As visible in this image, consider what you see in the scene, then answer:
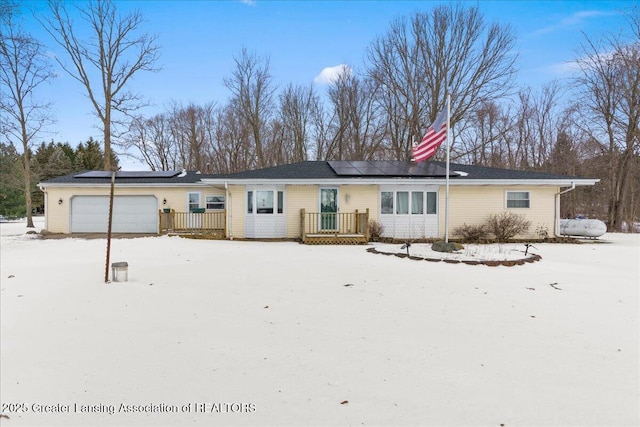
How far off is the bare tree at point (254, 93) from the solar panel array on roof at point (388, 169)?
14.2 m

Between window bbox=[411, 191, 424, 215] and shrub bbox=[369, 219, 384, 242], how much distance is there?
156 centimetres

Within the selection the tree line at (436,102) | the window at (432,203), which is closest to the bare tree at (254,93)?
the tree line at (436,102)

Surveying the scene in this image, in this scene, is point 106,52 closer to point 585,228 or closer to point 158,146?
point 158,146

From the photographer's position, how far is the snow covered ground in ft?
8.15

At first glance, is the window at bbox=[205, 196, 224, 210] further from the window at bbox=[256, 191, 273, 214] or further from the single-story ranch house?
the window at bbox=[256, 191, 273, 214]

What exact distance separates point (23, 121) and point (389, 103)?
25331 mm

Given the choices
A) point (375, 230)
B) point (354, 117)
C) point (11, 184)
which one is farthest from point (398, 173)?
point (11, 184)

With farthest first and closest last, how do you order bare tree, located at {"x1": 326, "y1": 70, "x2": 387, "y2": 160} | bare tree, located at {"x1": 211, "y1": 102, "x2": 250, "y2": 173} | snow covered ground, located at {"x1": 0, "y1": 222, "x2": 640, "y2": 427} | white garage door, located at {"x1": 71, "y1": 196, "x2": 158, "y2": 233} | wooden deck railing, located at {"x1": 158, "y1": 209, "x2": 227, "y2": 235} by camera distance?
bare tree, located at {"x1": 211, "y1": 102, "x2": 250, "y2": 173} < bare tree, located at {"x1": 326, "y1": 70, "x2": 387, "y2": 160} < white garage door, located at {"x1": 71, "y1": 196, "x2": 158, "y2": 233} < wooden deck railing, located at {"x1": 158, "y1": 209, "x2": 227, "y2": 235} < snow covered ground, located at {"x1": 0, "y1": 222, "x2": 640, "y2": 427}

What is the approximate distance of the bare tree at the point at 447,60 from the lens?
22.6 meters

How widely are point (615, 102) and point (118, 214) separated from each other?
2907 centimetres

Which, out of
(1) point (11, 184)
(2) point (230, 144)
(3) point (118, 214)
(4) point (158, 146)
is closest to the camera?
(3) point (118, 214)

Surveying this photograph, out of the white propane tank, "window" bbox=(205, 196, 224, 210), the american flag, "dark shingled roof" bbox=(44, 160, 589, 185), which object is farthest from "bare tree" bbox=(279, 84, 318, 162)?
the white propane tank

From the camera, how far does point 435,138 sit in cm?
1055

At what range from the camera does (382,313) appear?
464cm
